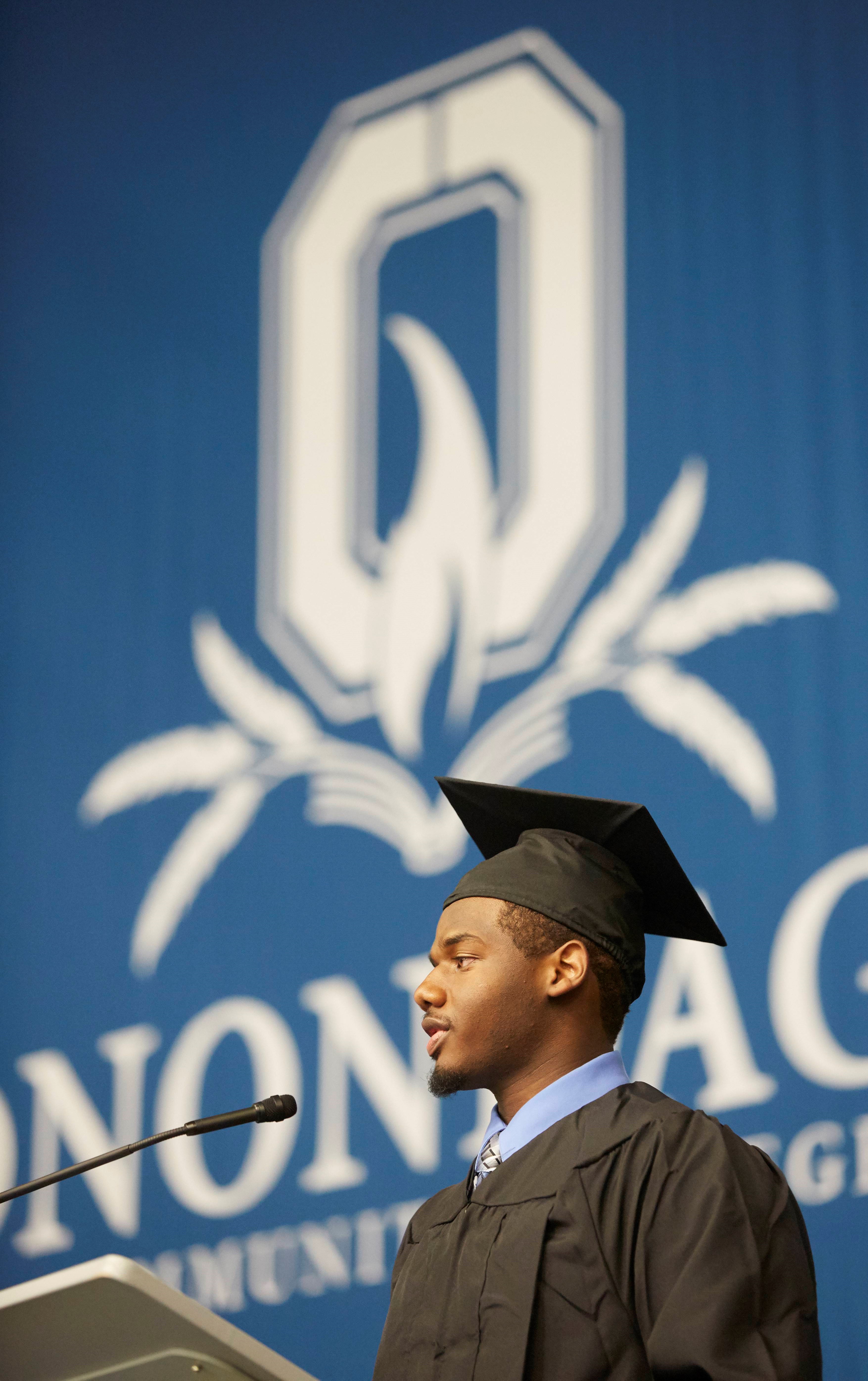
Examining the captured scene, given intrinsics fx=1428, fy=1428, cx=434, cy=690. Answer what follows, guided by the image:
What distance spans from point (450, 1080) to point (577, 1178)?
23cm

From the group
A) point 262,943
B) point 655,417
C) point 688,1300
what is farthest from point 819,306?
point 688,1300

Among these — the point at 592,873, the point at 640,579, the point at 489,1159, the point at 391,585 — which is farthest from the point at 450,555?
the point at 489,1159

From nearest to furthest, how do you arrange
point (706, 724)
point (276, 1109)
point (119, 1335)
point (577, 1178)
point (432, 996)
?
point (119, 1335)
point (577, 1178)
point (276, 1109)
point (432, 996)
point (706, 724)

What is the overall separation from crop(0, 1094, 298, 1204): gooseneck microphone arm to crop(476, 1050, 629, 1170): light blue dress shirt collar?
0.26 metres

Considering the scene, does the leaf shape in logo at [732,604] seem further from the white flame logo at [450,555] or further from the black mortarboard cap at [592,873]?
the black mortarboard cap at [592,873]

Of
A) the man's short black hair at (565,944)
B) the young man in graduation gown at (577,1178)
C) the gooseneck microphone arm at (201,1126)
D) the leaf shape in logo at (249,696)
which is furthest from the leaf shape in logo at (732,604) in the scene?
the gooseneck microphone arm at (201,1126)

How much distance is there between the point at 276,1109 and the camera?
1635mm

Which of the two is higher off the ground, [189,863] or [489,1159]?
[189,863]

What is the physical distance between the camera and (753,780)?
3.16 meters

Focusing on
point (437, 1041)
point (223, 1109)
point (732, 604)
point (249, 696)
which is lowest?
point (223, 1109)

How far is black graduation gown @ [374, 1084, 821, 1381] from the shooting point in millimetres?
1357

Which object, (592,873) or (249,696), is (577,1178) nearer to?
(592,873)

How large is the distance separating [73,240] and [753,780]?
2568mm

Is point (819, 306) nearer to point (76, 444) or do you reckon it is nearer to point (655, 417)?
point (655, 417)
